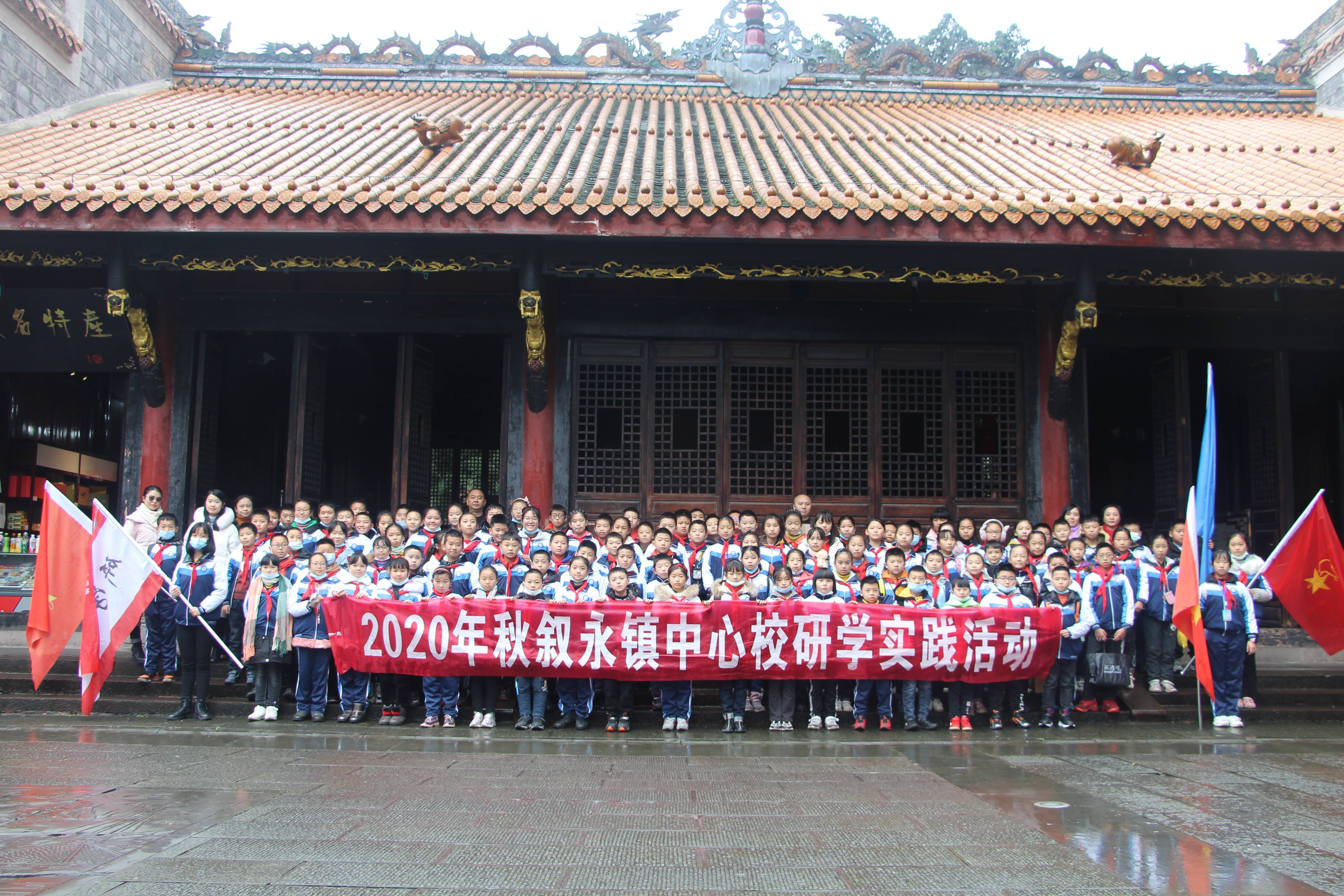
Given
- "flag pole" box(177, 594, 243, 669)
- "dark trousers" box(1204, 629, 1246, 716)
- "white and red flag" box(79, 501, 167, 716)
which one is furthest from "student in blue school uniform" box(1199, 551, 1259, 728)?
"white and red flag" box(79, 501, 167, 716)

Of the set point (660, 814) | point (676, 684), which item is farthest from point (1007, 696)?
point (660, 814)

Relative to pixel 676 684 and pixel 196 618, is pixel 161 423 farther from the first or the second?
pixel 676 684

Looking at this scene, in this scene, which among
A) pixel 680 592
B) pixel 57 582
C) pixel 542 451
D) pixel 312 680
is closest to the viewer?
pixel 57 582

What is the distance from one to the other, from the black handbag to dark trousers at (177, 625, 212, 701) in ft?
3.07

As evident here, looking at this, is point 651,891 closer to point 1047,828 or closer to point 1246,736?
point 1047,828

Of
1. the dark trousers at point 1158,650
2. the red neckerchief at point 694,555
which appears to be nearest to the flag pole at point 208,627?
the red neckerchief at point 694,555

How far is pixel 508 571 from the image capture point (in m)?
8.37

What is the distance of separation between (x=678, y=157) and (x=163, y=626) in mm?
6938

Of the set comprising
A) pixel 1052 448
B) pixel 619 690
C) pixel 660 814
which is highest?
pixel 1052 448

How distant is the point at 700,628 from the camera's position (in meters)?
7.81

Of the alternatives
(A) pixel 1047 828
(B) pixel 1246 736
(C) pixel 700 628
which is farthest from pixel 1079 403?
(A) pixel 1047 828

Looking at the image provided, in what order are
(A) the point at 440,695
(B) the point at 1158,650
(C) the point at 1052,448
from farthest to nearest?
1. (C) the point at 1052,448
2. (B) the point at 1158,650
3. (A) the point at 440,695

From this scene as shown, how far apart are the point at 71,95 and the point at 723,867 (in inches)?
543

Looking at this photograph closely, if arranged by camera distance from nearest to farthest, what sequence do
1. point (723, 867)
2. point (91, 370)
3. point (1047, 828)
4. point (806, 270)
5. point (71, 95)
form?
point (723, 867) < point (1047, 828) < point (806, 270) < point (91, 370) < point (71, 95)
